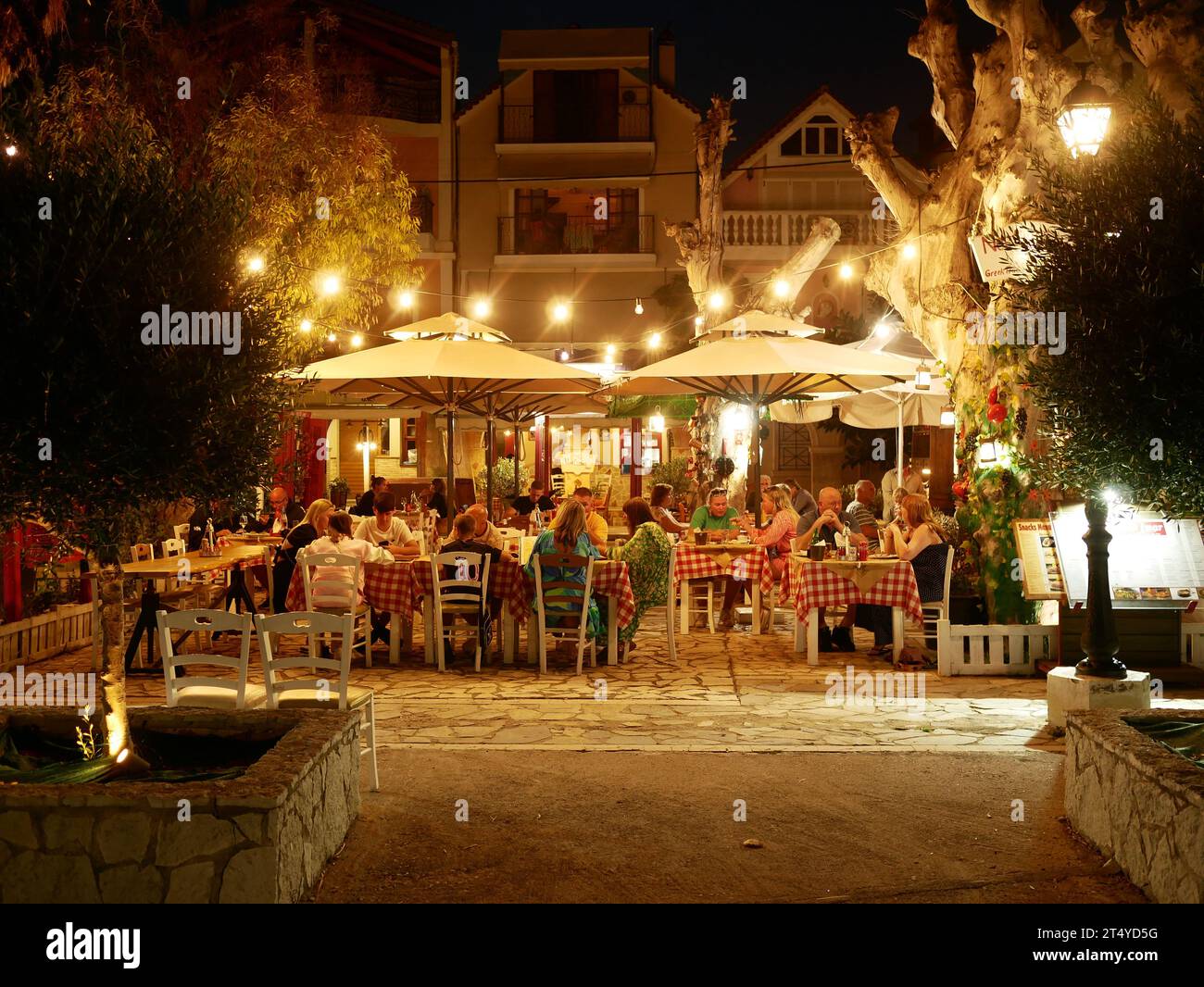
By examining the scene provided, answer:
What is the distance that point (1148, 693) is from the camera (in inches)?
286

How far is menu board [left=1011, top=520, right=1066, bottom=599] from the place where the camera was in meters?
9.51

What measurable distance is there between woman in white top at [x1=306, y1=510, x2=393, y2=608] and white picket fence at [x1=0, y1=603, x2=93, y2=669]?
2.59m

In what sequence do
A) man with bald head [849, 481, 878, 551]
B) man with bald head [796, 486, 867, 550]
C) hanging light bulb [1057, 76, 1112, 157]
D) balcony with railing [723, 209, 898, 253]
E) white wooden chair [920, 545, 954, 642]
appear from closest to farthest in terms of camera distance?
1. hanging light bulb [1057, 76, 1112, 157]
2. white wooden chair [920, 545, 954, 642]
3. man with bald head [796, 486, 867, 550]
4. man with bald head [849, 481, 878, 551]
5. balcony with railing [723, 209, 898, 253]

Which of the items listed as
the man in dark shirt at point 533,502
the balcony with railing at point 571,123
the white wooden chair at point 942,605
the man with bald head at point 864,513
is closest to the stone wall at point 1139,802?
the white wooden chair at point 942,605

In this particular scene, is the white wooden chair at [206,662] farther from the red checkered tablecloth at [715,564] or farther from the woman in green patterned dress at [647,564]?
the red checkered tablecloth at [715,564]

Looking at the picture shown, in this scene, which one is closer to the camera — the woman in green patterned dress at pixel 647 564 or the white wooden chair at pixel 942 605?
the white wooden chair at pixel 942 605

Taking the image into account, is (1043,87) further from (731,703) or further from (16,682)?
(16,682)

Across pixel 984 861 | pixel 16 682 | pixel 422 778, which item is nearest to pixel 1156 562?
pixel 984 861

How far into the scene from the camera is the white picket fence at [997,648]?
998 centimetres

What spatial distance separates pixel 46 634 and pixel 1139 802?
31.3 feet

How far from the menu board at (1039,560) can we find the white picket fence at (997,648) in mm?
566

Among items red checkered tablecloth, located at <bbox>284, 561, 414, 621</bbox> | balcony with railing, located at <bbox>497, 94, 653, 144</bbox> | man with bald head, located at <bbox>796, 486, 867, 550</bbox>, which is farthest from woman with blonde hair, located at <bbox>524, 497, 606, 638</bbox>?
balcony with railing, located at <bbox>497, 94, 653, 144</bbox>

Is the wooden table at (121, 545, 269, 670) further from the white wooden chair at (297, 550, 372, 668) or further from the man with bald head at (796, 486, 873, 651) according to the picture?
the man with bald head at (796, 486, 873, 651)

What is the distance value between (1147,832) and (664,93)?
26.7m
